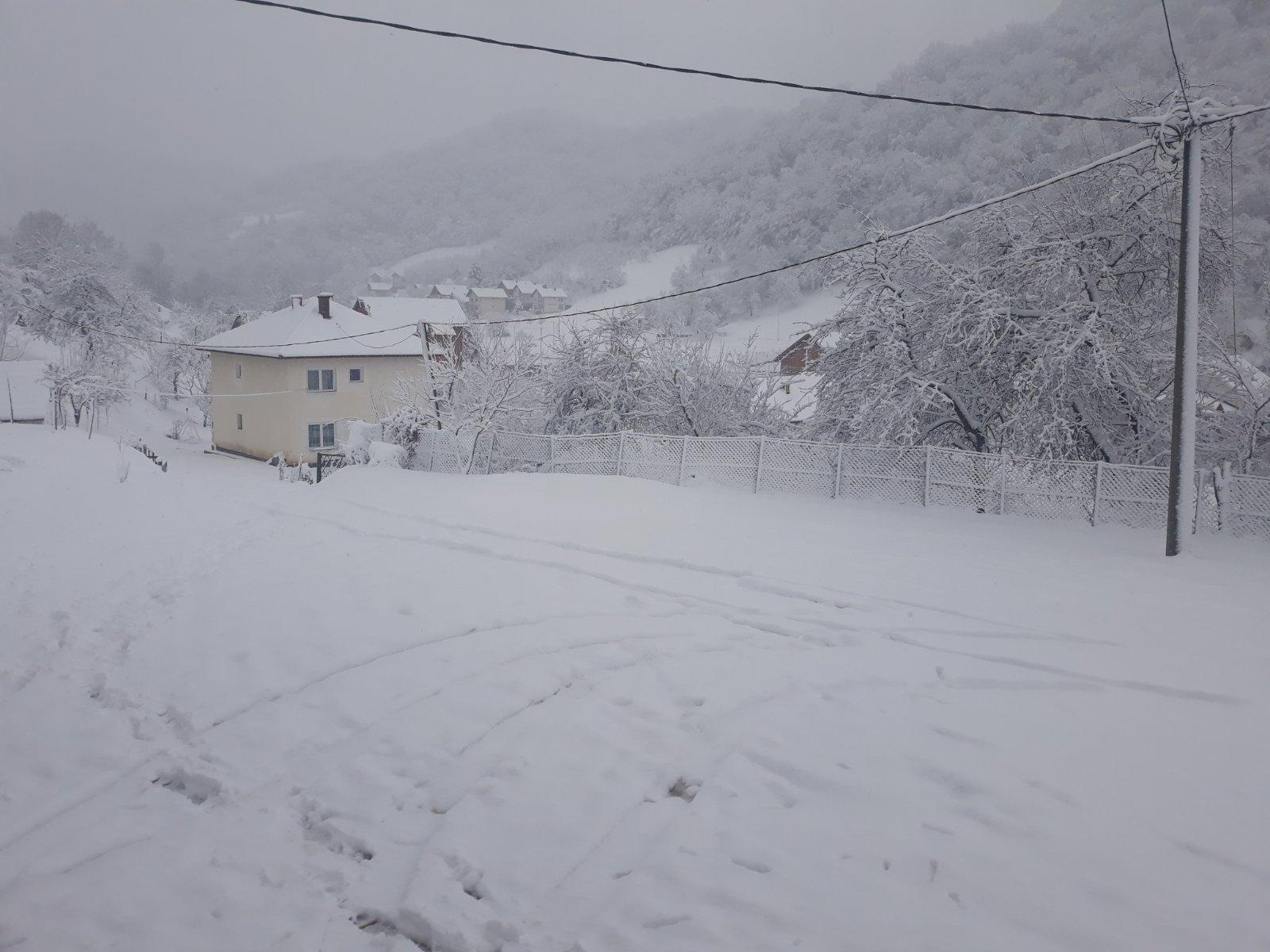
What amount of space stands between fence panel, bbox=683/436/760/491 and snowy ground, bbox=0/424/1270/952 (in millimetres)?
7761

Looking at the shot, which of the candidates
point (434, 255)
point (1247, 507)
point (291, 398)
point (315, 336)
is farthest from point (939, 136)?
point (434, 255)

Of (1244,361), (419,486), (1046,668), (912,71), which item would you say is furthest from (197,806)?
(912,71)

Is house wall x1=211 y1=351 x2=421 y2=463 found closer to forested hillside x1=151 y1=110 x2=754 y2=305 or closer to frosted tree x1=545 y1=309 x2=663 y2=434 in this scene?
frosted tree x1=545 y1=309 x2=663 y2=434

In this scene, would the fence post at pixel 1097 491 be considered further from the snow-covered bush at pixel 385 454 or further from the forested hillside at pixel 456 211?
the forested hillside at pixel 456 211

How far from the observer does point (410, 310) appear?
140 ft

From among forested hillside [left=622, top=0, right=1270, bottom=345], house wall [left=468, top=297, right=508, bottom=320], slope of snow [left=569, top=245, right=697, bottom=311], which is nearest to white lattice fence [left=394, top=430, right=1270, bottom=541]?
forested hillside [left=622, top=0, right=1270, bottom=345]

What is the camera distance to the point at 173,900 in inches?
140

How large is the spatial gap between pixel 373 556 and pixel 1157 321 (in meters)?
15.9

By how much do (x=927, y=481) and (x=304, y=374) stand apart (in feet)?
88.0

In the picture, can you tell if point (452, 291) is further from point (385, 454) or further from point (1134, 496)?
point (1134, 496)

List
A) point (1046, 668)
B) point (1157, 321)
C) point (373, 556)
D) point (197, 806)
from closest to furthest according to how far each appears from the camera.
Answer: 1. point (197, 806)
2. point (1046, 668)
3. point (373, 556)
4. point (1157, 321)

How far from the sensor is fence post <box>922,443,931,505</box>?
1582 centimetres

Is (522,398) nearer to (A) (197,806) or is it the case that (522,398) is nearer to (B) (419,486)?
(B) (419,486)

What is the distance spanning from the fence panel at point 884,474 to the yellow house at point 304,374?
19947 millimetres
